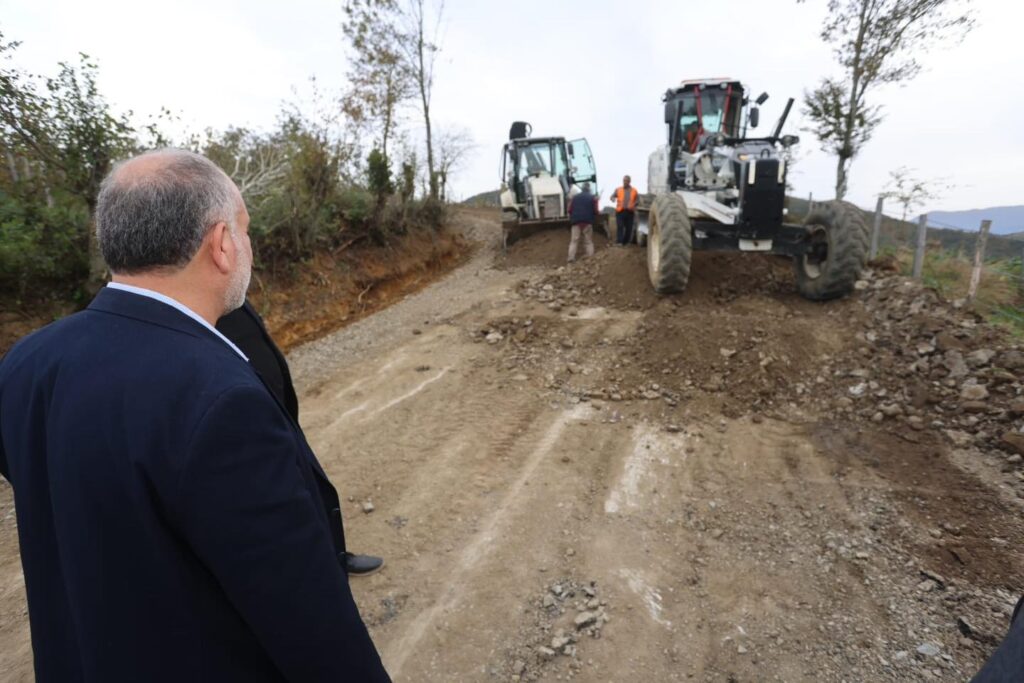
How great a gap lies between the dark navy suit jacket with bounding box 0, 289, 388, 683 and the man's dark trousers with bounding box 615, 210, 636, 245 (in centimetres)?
997

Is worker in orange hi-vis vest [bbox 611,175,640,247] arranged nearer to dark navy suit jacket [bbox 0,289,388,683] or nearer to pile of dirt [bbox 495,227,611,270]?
pile of dirt [bbox 495,227,611,270]

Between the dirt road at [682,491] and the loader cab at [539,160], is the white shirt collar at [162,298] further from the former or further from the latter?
the loader cab at [539,160]

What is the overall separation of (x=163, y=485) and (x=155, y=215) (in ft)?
1.76

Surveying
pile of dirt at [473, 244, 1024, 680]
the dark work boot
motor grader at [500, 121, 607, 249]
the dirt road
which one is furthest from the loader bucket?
the dark work boot

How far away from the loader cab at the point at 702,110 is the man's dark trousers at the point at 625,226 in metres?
1.94

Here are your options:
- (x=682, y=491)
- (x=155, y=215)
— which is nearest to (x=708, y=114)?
(x=682, y=491)

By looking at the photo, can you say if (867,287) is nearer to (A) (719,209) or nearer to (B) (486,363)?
(A) (719,209)

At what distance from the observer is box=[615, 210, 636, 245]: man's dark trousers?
10.3 meters

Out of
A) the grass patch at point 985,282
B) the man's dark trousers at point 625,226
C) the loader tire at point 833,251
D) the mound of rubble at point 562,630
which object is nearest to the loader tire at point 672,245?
the loader tire at point 833,251

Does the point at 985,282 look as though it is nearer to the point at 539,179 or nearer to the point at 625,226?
the point at 625,226

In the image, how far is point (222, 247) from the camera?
1.15 metres

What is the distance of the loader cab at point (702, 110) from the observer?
325 inches

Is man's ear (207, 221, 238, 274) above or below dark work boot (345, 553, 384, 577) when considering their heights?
above

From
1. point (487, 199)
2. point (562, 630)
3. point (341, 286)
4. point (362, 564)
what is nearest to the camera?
point (562, 630)
